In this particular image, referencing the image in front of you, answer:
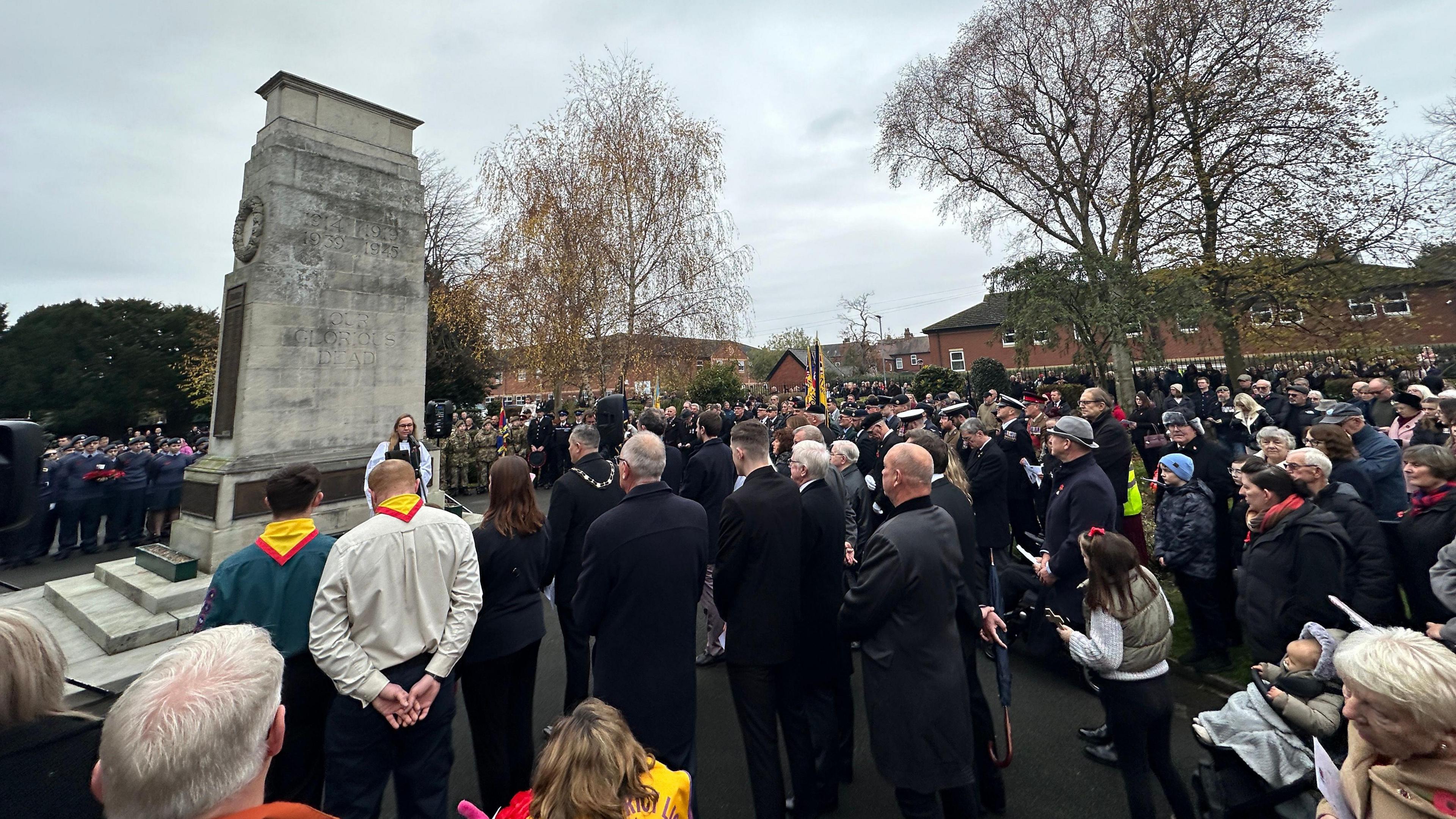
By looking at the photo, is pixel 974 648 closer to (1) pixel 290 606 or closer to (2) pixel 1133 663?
(2) pixel 1133 663

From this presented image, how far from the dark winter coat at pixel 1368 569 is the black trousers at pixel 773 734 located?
9.70ft

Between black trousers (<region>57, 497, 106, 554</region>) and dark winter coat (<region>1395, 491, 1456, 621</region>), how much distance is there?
1583 cm

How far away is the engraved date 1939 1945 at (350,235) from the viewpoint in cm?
691

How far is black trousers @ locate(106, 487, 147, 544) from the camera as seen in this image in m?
Answer: 9.88

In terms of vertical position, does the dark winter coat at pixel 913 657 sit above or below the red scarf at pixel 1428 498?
below

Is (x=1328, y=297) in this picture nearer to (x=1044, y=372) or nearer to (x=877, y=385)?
(x=1044, y=372)

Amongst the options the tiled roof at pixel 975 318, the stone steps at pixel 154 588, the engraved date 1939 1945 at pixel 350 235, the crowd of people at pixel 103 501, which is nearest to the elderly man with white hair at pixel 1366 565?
the stone steps at pixel 154 588

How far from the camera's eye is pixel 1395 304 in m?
18.8

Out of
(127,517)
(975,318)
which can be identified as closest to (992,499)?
(127,517)

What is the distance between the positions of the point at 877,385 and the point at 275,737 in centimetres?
2987

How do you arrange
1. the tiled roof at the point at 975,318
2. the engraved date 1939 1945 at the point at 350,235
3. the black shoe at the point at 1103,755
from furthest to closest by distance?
the tiled roof at the point at 975,318 → the engraved date 1939 1945 at the point at 350,235 → the black shoe at the point at 1103,755

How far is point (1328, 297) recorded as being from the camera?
13852 mm

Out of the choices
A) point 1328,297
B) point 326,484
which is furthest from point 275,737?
point 1328,297

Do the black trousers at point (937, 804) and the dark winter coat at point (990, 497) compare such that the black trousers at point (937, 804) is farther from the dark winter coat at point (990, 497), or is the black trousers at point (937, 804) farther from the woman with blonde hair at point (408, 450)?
Result: the woman with blonde hair at point (408, 450)
